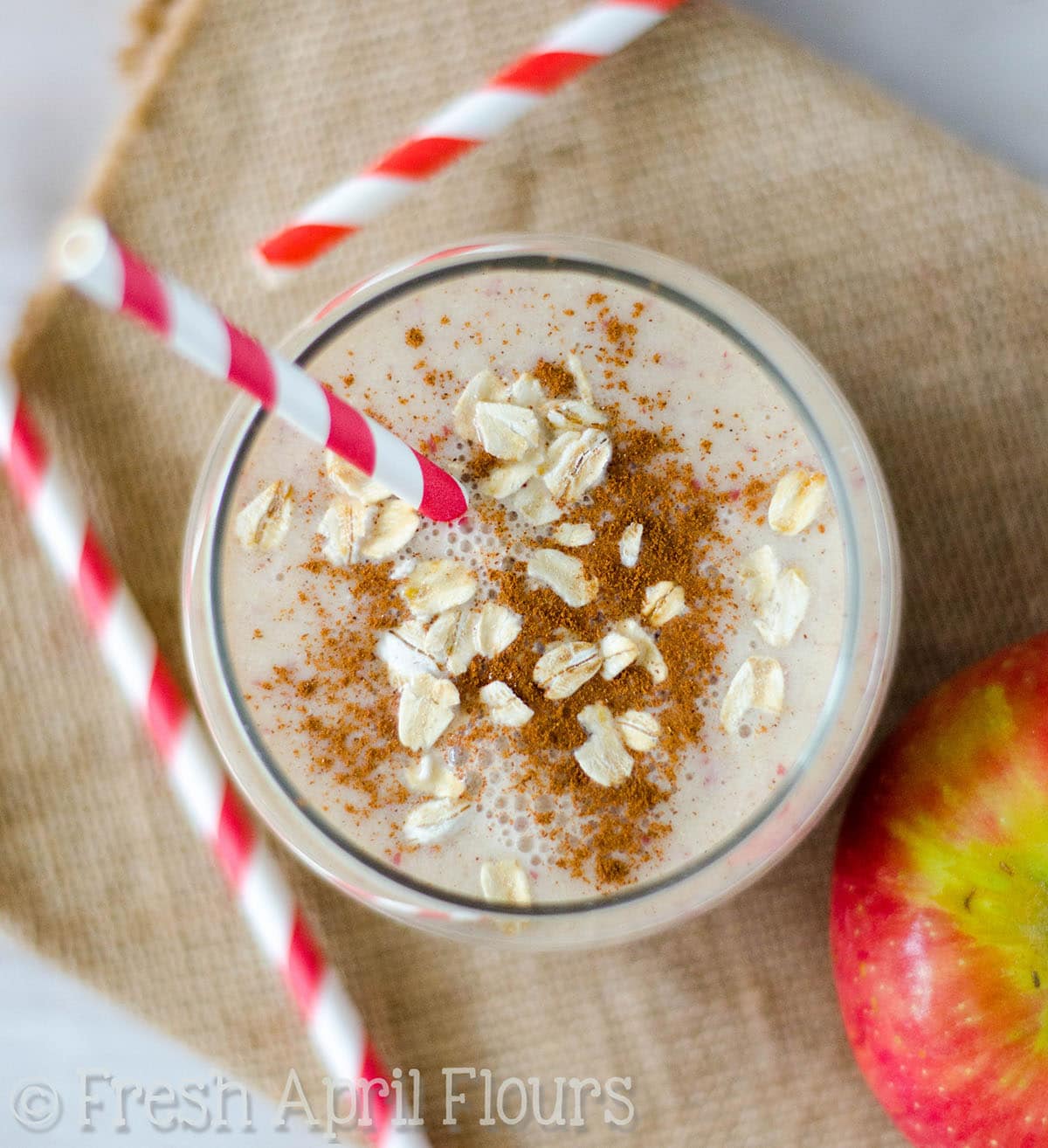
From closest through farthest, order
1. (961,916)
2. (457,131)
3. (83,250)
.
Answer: (83,250) < (961,916) < (457,131)

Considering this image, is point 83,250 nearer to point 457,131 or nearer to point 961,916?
point 457,131

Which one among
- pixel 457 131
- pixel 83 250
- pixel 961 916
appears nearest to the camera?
pixel 83 250

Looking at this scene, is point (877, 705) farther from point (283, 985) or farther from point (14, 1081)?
point (14, 1081)


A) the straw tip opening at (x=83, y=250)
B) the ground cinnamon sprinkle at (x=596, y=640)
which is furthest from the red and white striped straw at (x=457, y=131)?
the straw tip opening at (x=83, y=250)

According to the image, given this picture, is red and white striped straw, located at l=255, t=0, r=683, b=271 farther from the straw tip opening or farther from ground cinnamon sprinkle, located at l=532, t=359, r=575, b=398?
the straw tip opening

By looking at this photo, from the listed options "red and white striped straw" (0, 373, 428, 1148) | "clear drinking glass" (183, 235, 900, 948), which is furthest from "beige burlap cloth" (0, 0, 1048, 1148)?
"clear drinking glass" (183, 235, 900, 948)

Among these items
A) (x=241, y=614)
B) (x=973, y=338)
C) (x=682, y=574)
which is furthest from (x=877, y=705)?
(x=241, y=614)

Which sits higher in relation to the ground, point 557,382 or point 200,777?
point 557,382

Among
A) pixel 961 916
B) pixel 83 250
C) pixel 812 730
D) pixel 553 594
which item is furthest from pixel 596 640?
pixel 83 250
